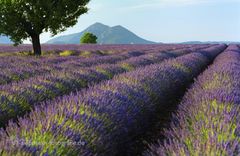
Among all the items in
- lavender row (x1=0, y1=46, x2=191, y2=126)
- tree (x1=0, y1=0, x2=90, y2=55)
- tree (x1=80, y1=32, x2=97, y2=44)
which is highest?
tree (x1=0, y1=0, x2=90, y2=55)

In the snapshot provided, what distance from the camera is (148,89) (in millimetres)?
5930

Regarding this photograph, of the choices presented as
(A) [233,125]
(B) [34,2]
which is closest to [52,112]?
(A) [233,125]

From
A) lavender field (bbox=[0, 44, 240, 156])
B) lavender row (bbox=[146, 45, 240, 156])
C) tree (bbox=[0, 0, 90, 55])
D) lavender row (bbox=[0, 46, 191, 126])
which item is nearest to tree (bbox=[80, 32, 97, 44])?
tree (bbox=[0, 0, 90, 55])

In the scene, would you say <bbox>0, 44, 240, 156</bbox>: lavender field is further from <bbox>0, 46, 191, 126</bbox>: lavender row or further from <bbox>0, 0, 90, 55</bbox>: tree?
<bbox>0, 0, 90, 55</bbox>: tree

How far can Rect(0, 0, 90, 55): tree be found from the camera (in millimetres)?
21125

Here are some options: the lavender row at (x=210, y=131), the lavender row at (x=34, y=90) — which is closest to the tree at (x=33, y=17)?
the lavender row at (x=34, y=90)

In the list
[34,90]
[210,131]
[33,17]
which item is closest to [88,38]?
[33,17]

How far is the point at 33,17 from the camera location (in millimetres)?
21234

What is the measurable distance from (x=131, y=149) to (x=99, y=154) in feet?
4.99

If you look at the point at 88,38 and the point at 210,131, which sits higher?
the point at 210,131

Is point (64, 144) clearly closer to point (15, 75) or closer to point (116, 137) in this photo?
point (116, 137)

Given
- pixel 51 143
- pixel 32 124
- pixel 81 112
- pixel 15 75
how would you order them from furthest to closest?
pixel 15 75 → pixel 81 112 → pixel 32 124 → pixel 51 143

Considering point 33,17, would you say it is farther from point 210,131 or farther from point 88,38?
point 88,38

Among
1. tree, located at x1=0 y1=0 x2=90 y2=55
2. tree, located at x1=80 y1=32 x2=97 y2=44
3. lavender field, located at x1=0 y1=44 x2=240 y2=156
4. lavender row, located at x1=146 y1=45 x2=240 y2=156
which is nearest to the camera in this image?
lavender row, located at x1=146 y1=45 x2=240 y2=156
